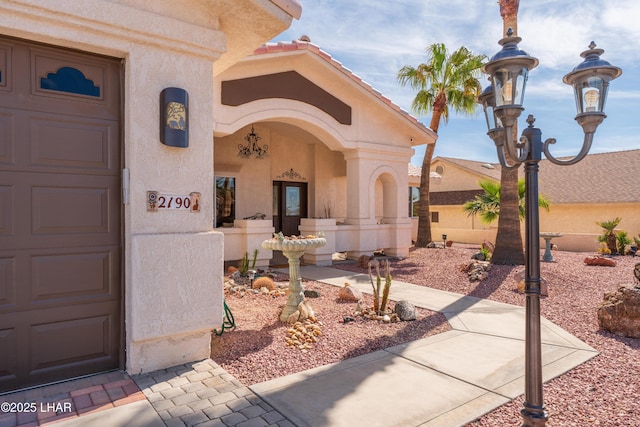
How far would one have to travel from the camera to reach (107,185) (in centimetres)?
405

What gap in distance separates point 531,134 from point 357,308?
4.14 metres

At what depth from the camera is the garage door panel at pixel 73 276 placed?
3701 millimetres

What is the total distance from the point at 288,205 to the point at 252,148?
264 cm

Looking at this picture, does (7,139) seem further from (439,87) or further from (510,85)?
(439,87)

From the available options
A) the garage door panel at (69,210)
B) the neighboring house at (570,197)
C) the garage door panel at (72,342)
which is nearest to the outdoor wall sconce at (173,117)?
the garage door panel at (69,210)

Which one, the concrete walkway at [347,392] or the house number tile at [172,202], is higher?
the house number tile at [172,202]

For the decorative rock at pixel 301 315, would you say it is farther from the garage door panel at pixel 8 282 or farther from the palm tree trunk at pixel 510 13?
the palm tree trunk at pixel 510 13

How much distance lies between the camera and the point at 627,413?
344cm

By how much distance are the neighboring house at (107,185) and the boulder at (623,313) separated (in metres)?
5.41

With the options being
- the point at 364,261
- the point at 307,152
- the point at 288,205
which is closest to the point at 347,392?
the point at 364,261

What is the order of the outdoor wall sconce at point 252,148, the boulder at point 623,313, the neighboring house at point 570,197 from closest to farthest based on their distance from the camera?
the boulder at point 623,313 < the outdoor wall sconce at point 252,148 < the neighboring house at point 570,197

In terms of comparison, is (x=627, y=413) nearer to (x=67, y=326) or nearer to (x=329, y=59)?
(x=67, y=326)

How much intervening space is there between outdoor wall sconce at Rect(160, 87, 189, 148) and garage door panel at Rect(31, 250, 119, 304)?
1.32m

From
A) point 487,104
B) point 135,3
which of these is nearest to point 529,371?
point 487,104
